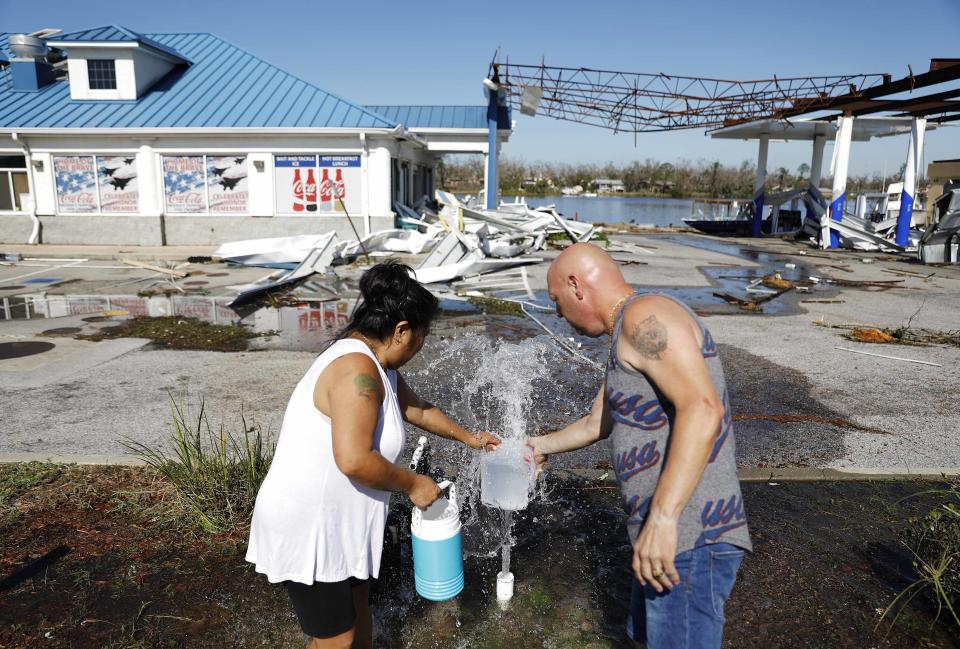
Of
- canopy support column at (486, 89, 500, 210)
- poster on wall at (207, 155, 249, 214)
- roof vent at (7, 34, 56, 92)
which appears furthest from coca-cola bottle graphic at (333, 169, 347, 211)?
roof vent at (7, 34, 56, 92)

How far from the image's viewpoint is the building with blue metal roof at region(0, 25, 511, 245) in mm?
19625

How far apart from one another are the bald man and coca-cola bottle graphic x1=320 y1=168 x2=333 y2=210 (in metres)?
18.9

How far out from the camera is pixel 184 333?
8.75 metres

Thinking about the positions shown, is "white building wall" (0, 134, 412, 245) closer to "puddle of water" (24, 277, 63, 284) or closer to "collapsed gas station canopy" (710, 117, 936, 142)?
"puddle of water" (24, 277, 63, 284)

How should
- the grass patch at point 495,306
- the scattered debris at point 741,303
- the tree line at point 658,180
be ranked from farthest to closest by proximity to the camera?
the tree line at point 658,180, the scattered debris at point 741,303, the grass patch at point 495,306

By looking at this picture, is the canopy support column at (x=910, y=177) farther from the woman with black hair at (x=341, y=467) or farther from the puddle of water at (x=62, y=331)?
the woman with black hair at (x=341, y=467)

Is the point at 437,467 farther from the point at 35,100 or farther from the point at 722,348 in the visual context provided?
the point at 35,100

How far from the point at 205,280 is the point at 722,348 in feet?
35.4

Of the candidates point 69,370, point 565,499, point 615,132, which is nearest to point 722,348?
point 565,499

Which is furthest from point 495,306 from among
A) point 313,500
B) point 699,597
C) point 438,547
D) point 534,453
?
point 699,597

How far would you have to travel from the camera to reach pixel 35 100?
69.3 feet

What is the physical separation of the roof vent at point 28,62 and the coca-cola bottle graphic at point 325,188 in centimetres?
1095

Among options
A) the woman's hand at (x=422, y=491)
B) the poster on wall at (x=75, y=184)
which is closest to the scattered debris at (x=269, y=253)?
the poster on wall at (x=75, y=184)

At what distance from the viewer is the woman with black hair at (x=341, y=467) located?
197cm
